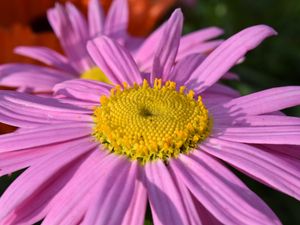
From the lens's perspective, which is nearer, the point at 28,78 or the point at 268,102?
the point at 268,102

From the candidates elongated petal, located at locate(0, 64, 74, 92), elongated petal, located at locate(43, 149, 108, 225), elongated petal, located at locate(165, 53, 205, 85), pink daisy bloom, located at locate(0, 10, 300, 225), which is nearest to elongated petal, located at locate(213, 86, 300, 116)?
pink daisy bloom, located at locate(0, 10, 300, 225)

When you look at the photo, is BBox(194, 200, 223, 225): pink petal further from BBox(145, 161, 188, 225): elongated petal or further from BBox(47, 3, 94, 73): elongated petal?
BBox(47, 3, 94, 73): elongated petal

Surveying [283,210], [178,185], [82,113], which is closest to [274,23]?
[283,210]

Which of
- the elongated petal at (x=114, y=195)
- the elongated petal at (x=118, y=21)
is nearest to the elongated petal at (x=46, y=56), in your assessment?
the elongated petal at (x=118, y=21)

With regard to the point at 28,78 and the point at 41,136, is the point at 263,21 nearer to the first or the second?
the point at 28,78

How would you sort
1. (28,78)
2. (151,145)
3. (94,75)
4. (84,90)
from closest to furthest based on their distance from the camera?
(151,145)
(84,90)
(28,78)
(94,75)

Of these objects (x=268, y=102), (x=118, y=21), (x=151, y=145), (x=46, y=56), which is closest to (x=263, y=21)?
(x=118, y=21)

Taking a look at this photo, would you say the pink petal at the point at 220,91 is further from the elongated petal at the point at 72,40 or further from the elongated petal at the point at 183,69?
the elongated petal at the point at 72,40

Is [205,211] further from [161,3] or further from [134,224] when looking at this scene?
[161,3]
